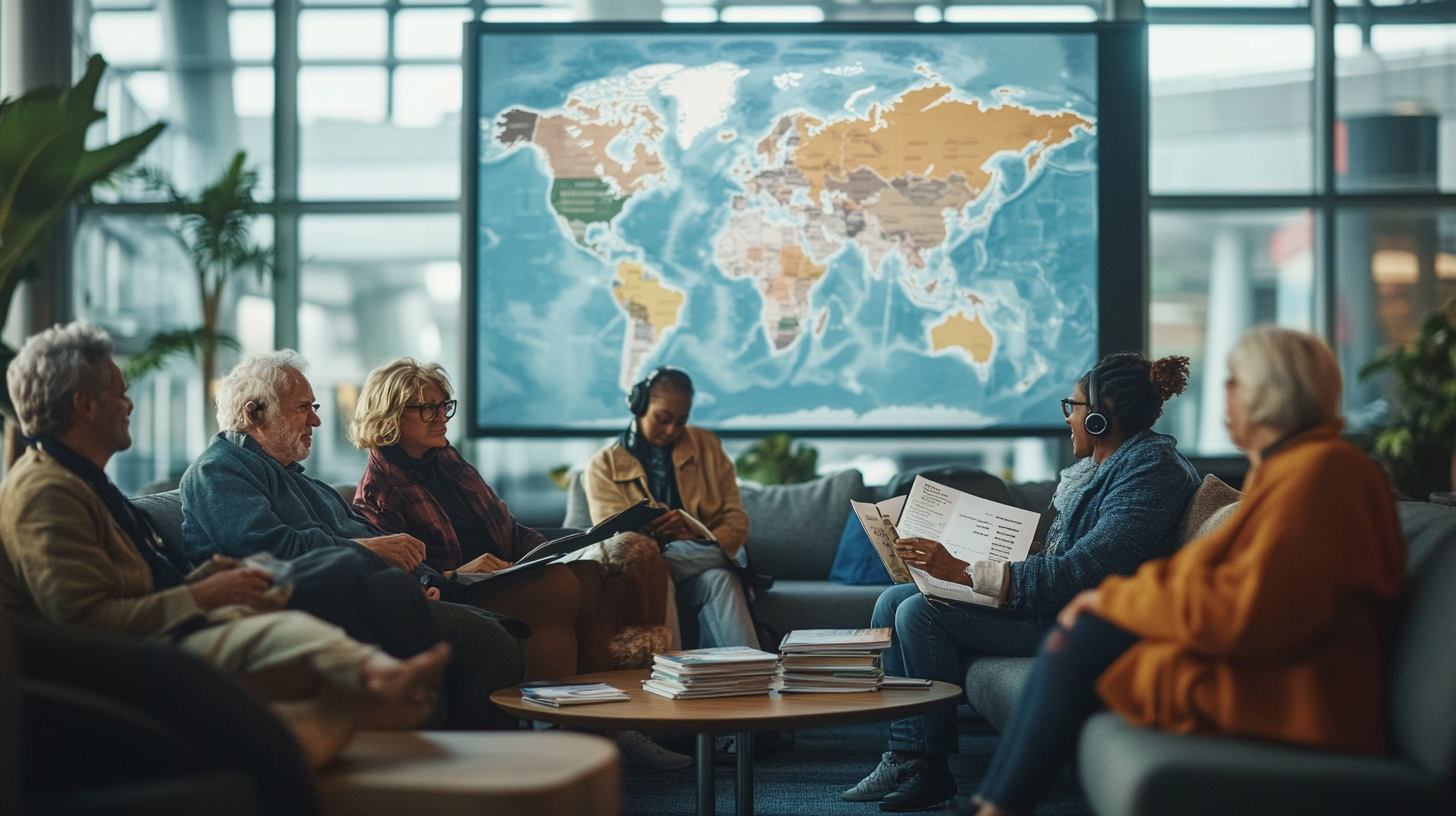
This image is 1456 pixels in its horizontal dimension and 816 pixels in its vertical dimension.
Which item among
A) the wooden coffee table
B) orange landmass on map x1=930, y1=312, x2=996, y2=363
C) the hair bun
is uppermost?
orange landmass on map x1=930, y1=312, x2=996, y2=363

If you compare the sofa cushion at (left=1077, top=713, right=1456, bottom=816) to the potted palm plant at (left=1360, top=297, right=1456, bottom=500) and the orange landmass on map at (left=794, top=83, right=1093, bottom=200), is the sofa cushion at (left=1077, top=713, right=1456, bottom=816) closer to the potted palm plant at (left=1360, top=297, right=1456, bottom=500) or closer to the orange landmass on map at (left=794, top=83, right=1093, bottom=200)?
the orange landmass on map at (left=794, top=83, right=1093, bottom=200)

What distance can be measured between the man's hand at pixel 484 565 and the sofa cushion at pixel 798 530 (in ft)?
4.71

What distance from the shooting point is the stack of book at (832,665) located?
2.54m

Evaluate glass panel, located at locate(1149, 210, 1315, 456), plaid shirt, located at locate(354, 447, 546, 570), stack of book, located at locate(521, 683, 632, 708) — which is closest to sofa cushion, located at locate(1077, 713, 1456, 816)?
stack of book, located at locate(521, 683, 632, 708)

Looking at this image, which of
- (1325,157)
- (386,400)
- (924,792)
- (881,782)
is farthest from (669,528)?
(1325,157)

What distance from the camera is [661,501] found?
411cm

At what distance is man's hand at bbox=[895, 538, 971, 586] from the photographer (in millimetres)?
2877

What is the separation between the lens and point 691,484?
4.15 metres

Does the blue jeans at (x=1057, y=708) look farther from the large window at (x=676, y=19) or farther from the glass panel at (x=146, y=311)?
the glass panel at (x=146, y=311)

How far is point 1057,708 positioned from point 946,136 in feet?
11.4

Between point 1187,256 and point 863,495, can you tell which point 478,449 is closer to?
point 863,495

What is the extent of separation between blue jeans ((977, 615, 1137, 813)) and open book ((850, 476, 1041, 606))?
877mm

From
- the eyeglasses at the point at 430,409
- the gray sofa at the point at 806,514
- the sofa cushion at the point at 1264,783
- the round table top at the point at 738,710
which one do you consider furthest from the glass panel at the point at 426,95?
the sofa cushion at the point at 1264,783

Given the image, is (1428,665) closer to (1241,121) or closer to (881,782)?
(881,782)
